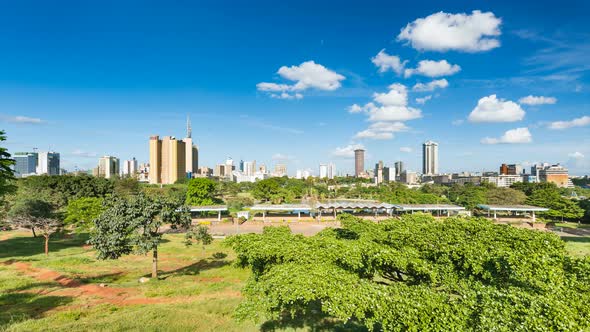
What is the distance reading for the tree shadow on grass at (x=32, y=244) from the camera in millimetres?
24395

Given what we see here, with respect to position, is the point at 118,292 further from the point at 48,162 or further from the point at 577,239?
the point at 48,162

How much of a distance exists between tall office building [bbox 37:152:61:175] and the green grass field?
21278 cm

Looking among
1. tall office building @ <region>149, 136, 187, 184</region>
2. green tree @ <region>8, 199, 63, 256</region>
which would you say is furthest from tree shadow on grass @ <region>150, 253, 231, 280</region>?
tall office building @ <region>149, 136, 187, 184</region>

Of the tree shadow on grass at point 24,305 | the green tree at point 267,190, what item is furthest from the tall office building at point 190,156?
the tree shadow on grass at point 24,305

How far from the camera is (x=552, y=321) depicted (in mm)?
5367

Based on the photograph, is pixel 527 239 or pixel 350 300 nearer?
pixel 350 300

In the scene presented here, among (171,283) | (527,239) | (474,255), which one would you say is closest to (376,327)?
(474,255)

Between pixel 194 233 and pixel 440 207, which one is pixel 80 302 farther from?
pixel 440 207

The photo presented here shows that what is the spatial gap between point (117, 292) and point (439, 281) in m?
15.6

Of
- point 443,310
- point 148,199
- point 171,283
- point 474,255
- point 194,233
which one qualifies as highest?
point 148,199

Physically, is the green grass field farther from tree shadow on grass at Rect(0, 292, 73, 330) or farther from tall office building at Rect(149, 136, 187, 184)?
tall office building at Rect(149, 136, 187, 184)

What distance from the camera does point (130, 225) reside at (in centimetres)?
1605

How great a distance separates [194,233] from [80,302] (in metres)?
9.25

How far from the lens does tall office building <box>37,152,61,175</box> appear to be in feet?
608
